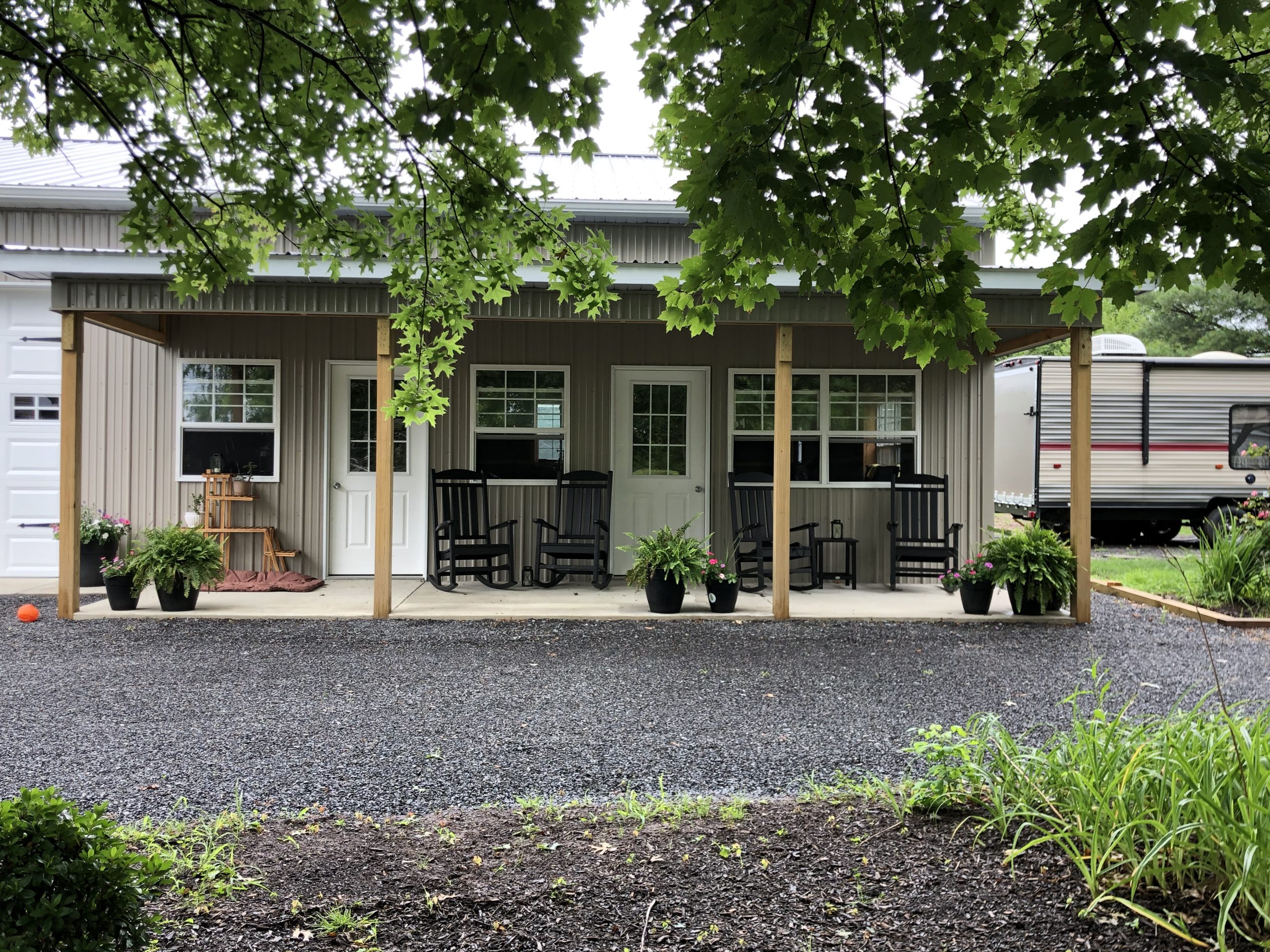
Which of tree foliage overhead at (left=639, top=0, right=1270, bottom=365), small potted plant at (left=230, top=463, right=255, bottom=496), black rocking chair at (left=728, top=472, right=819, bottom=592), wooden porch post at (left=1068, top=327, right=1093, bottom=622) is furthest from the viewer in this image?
small potted plant at (left=230, top=463, right=255, bottom=496)

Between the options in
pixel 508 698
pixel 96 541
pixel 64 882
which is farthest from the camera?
pixel 96 541

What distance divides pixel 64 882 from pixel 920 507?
24.2 ft

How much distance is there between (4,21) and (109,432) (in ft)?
21.7

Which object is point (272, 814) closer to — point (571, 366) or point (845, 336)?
point (571, 366)

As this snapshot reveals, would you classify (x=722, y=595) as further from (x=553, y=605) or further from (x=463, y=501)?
(x=463, y=501)

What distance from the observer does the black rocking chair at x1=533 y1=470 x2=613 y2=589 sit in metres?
7.98

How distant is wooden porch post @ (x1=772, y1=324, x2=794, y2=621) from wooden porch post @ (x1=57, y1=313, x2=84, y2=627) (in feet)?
15.9

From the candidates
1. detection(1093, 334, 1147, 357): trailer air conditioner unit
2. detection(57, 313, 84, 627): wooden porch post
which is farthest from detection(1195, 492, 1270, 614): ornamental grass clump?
detection(57, 313, 84, 627): wooden porch post

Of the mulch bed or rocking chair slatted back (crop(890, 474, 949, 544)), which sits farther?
rocking chair slatted back (crop(890, 474, 949, 544))

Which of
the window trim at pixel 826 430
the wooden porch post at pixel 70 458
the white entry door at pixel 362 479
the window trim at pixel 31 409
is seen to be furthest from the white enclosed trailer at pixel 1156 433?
the window trim at pixel 31 409

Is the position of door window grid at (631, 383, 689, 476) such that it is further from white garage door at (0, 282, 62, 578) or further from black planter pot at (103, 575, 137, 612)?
white garage door at (0, 282, 62, 578)

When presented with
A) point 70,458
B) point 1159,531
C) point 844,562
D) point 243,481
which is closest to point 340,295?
point 70,458

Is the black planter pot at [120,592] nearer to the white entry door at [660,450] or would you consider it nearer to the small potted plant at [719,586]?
the white entry door at [660,450]

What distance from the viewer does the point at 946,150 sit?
215cm
